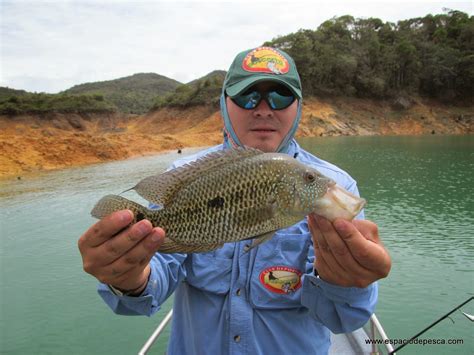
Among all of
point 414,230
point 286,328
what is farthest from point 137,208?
point 414,230

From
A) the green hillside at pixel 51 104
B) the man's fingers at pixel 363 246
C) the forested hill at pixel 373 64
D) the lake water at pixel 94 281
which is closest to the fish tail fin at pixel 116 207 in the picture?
the man's fingers at pixel 363 246

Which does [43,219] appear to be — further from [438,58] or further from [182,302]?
[438,58]

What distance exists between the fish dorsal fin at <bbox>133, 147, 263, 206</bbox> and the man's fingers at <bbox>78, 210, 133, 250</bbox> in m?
0.34

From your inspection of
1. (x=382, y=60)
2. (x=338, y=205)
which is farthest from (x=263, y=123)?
(x=382, y=60)

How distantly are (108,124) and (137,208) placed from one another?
210 ft

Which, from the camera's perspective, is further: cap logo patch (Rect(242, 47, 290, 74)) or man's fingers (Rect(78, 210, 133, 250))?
cap logo patch (Rect(242, 47, 290, 74))

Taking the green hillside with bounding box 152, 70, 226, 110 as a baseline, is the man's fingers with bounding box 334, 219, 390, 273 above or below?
below

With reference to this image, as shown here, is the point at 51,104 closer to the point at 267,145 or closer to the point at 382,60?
the point at 382,60

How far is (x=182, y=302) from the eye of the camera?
2869 mm

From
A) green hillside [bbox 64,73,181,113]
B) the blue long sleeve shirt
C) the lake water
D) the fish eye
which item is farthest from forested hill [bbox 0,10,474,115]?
the fish eye

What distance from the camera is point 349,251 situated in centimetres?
207

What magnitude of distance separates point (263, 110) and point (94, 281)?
327 inches

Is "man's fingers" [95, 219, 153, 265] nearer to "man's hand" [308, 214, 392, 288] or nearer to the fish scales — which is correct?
the fish scales

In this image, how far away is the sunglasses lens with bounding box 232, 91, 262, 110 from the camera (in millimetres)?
2941
